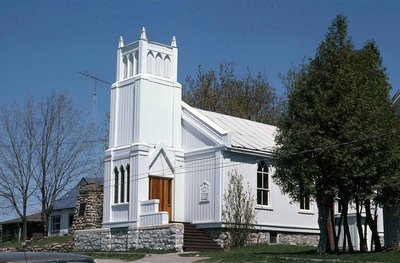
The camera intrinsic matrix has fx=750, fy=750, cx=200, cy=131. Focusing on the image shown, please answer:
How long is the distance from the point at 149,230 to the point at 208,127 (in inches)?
216

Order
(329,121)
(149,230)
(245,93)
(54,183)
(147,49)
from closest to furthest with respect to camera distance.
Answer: (329,121) < (149,230) < (147,49) < (54,183) < (245,93)

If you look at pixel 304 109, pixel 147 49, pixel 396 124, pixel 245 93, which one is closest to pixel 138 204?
pixel 147 49

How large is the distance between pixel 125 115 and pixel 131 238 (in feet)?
19.3

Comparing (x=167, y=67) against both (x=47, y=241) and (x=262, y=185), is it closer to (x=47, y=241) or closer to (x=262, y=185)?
(x=262, y=185)

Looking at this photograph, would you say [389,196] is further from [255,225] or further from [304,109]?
[255,225]

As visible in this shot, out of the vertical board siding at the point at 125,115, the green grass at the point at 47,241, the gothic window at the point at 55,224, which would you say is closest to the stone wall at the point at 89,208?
the green grass at the point at 47,241

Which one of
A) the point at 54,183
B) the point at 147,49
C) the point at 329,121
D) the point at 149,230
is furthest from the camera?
the point at 54,183

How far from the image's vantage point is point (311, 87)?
2697 cm

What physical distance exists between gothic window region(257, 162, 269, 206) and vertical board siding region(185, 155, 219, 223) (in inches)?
102

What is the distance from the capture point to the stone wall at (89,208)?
4069 cm

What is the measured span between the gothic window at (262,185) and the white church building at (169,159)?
0.05 meters

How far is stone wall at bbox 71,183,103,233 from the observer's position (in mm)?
40688

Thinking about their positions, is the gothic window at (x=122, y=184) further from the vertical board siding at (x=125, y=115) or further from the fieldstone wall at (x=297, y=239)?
the fieldstone wall at (x=297, y=239)

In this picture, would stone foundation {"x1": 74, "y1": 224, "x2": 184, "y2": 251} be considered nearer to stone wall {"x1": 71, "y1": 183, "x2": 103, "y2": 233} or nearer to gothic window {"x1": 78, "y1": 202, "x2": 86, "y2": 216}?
stone wall {"x1": 71, "y1": 183, "x2": 103, "y2": 233}
